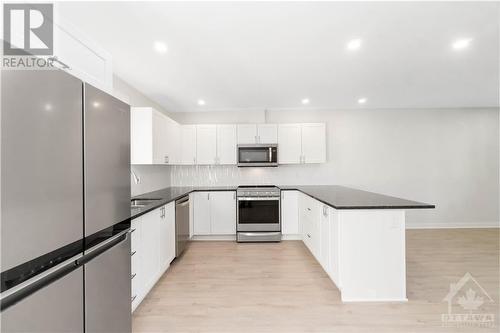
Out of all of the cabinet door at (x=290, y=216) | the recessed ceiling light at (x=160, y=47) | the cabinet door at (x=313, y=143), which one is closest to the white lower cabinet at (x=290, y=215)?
the cabinet door at (x=290, y=216)

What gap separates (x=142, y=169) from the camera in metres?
3.52

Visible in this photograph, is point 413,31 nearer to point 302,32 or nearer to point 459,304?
point 302,32

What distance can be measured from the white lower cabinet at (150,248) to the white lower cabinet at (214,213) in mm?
1124

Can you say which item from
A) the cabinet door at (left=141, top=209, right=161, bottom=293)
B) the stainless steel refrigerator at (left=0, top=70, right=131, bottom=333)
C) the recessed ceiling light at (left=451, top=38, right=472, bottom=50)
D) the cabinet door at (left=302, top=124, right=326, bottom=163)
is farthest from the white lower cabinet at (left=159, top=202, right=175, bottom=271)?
the recessed ceiling light at (left=451, top=38, right=472, bottom=50)

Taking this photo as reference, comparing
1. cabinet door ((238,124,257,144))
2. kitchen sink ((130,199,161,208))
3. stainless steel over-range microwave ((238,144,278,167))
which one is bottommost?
kitchen sink ((130,199,161,208))

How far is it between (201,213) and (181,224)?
81 centimetres

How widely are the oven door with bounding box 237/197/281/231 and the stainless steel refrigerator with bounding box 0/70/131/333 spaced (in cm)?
276

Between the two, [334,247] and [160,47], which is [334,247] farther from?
[160,47]

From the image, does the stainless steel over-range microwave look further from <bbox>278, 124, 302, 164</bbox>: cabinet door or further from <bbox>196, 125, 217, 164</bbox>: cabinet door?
<bbox>196, 125, 217, 164</bbox>: cabinet door

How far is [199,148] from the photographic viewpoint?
4.55 metres

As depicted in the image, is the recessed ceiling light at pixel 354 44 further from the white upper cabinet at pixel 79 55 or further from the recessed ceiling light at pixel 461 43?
the white upper cabinet at pixel 79 55

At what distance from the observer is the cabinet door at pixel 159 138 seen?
3.20m

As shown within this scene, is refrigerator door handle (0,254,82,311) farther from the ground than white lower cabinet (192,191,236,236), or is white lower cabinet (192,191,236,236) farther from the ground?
refrigerator door handle (0,254,82,311)

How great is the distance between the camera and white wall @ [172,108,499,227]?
191 inches
